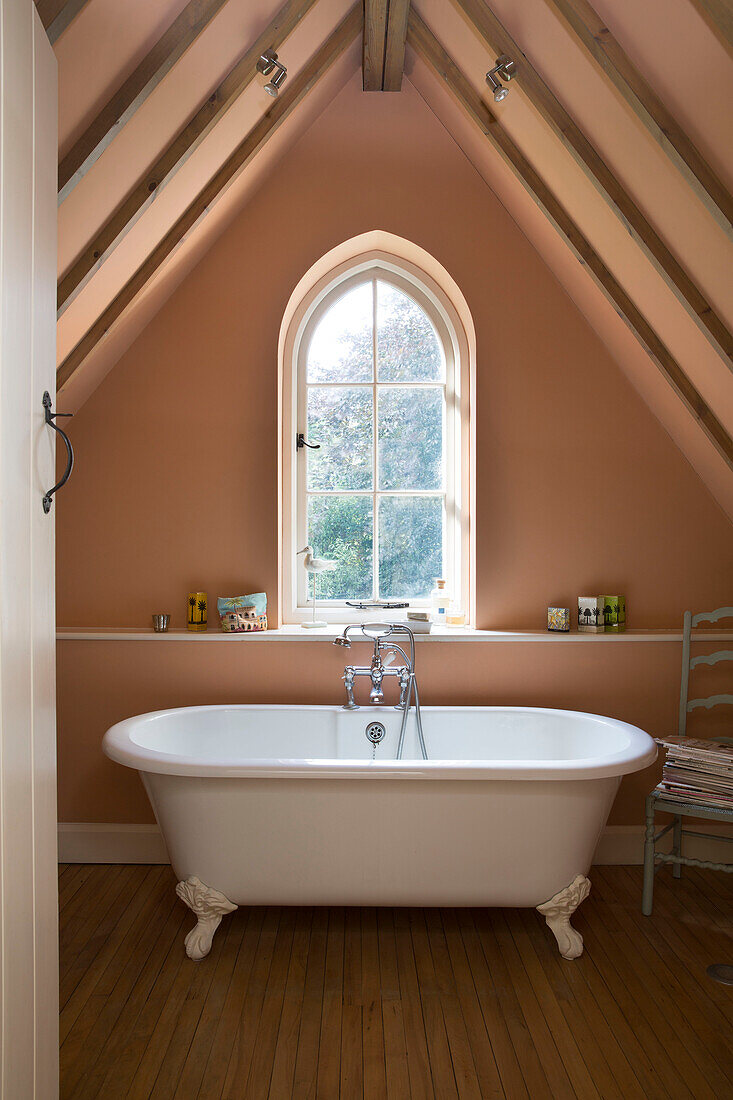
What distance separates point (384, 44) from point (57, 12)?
165cm

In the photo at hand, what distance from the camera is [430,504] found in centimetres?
346

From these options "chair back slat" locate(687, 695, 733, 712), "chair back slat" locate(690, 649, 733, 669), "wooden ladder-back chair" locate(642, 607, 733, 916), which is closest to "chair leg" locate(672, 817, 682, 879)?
"wooden ladder-back chair" locate(642, 607, 733, 916)

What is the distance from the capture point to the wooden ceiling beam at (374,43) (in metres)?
2.61

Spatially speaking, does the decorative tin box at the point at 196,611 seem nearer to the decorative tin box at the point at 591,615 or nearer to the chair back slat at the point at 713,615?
the decorative tin box at the point at 591,615

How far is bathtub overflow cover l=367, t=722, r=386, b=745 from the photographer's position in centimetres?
291

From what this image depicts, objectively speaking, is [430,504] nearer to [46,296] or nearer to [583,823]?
[583,823]

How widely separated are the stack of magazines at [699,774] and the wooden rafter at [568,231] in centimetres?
105

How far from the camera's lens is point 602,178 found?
2264mm

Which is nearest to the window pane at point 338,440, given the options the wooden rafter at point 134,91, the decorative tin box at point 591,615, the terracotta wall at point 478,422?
the terracotta wall at point 478,422

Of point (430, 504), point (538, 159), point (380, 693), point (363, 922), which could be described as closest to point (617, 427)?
point (430, 504)

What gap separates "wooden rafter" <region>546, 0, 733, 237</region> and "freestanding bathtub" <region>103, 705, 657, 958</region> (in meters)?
1.53

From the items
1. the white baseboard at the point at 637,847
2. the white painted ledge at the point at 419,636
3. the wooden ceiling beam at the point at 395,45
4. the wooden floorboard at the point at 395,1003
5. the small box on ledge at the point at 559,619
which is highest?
the wooden ceiling beam at the point at 395,45

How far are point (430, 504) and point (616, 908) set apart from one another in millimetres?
1739

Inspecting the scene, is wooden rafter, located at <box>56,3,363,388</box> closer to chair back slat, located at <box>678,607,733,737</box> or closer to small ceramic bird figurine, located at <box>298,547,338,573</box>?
small ceramic bird figurine, located at <box>298,547,338,573</box>
